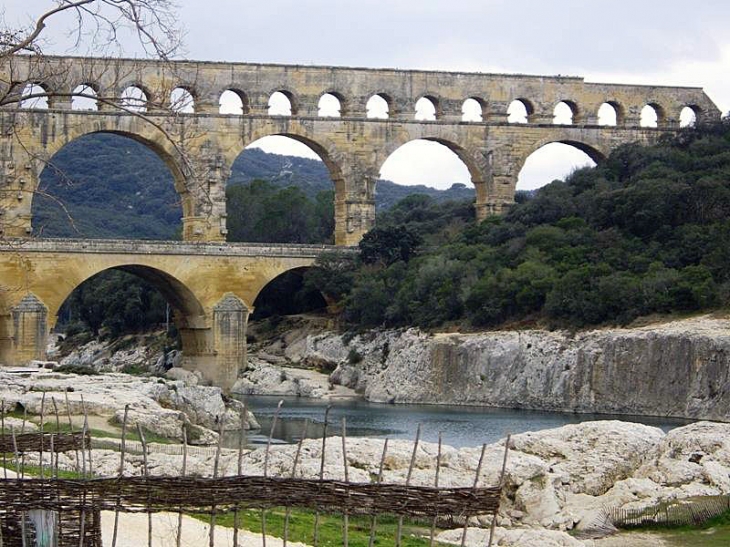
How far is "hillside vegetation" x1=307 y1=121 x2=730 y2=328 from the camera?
42.6m

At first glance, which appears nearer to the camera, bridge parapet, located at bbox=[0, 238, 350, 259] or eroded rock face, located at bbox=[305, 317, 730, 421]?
eroded rock face, located at bbox=[305, 317, 730, 421]

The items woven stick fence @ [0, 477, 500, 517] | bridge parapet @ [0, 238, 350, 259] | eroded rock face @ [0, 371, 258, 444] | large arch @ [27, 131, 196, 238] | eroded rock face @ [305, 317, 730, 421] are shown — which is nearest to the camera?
woven stick fence @ [0, 477, 500, 517]

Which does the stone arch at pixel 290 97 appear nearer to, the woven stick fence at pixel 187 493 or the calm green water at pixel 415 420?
the calm green water at pixel 415 420

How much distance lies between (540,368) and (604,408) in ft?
10.5

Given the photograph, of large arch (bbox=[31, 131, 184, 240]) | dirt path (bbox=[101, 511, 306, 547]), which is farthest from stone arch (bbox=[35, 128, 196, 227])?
large arch (bbox=[31, 131, 184, 240])

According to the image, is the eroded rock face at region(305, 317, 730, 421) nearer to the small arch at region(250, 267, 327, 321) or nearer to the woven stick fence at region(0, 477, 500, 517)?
the small arch at region(250, 267, 327, 321)

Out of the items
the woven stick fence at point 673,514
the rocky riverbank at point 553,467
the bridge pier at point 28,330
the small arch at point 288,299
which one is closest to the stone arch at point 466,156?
the small arch at point 288,299

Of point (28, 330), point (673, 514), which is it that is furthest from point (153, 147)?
point (673, 514)

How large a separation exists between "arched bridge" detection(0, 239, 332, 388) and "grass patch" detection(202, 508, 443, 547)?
28612mm

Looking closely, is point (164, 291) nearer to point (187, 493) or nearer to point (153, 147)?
point (153, 147)

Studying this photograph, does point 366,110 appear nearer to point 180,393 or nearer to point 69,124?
point 69,124

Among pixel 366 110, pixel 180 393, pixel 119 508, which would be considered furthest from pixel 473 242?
pixel 119 508

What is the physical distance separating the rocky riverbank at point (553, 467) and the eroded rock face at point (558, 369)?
14936 mm

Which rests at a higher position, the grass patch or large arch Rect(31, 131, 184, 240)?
large arch Rect(31, 131, 184, 240)
